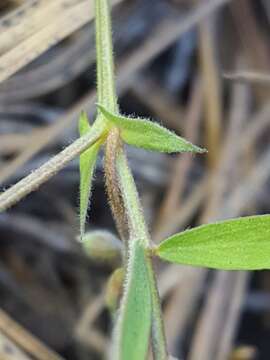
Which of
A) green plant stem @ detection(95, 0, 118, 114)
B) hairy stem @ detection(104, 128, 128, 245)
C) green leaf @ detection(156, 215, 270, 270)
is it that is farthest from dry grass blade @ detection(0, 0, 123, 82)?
green leaf @ detection(156, 215, 270, 270)

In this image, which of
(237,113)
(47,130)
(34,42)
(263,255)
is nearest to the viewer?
(263,255)

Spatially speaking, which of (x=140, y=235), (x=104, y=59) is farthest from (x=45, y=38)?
(x=140, y=235)

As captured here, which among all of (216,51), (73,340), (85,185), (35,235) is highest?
(85,185)

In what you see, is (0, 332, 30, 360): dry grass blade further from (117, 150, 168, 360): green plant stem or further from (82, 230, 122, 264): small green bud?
(117, 150, 168, 360): green plant stem

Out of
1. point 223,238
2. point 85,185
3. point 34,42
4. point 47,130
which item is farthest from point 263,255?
point 47,130

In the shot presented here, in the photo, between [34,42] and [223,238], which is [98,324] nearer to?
[34,42]

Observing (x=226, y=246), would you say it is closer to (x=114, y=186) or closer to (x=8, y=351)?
(x=114, y=186)
